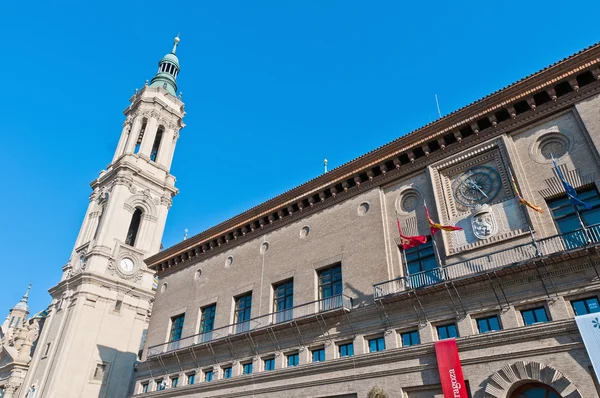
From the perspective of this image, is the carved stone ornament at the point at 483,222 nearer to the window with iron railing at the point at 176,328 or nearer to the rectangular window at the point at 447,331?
the rectangular window at the point at 447,331

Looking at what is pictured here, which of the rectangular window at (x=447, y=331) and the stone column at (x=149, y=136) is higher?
the stone column at (x=149, y=136)

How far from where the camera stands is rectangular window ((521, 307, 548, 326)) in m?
16.5

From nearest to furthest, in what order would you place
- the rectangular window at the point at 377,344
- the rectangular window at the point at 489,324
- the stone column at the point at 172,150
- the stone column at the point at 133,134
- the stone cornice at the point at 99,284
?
the rectangular window at the point at 489,324 < the rectangular window at the point at 377,344 < the stone cornice at the point at 99,284 < the stone column at the point at 133,134 < the stone column at the point at 172,150

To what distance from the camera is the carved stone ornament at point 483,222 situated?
1919 centimetres

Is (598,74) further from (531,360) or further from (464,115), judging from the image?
(531,360)

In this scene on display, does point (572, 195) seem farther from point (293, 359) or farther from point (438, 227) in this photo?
point (293, 359)

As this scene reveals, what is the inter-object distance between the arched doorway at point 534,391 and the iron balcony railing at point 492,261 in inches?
175

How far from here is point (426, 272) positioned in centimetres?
1988

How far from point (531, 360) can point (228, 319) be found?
17.4 m

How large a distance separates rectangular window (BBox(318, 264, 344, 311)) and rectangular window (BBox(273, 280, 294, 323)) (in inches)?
79.3

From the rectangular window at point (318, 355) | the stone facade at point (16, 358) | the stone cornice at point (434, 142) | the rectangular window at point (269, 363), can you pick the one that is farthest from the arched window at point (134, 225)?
the rectangular window at point (318, 355)

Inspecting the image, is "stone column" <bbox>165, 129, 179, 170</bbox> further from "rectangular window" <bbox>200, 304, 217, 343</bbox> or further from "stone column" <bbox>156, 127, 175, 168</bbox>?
"rectangular window" <bbox>200, 304, 217, 343</bbox>

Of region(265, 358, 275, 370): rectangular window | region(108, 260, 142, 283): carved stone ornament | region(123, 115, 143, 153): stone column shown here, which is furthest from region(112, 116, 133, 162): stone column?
region(265, 358, 275, 370): rectangular window

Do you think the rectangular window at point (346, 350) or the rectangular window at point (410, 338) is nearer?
the rectangular window at point (410, 338)
